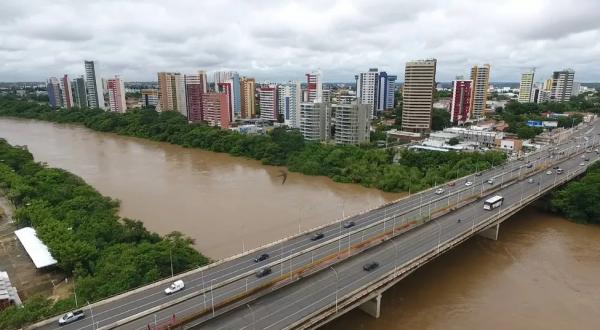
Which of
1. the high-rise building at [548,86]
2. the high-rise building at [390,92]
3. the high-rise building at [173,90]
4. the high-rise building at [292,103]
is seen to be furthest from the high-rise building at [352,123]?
the high-rise building at [548,86]

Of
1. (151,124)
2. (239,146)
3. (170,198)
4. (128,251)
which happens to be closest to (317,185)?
(170,198)

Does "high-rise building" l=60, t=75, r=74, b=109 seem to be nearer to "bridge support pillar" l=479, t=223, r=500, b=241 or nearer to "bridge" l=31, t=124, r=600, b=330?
"bridge" l=31, t=124, r=600, b=330

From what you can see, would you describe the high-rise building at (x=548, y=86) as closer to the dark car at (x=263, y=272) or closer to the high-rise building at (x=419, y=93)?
the high-rise building at (x=419, y=93)

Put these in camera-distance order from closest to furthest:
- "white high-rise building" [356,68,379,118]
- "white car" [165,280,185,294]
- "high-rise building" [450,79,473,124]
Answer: "white car" [165,280,185,294], "high-rise building" [450,79,473,124], "white high-rise building" [356,68,379,118]

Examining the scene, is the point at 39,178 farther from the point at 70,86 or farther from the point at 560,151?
the point at 70,86

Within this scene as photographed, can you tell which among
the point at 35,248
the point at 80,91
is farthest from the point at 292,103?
the point at 80,91

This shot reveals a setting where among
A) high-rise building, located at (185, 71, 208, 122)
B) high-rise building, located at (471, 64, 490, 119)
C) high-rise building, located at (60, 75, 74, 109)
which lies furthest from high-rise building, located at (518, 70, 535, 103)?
high-rise building, located at (60, 75, 74, 109)
